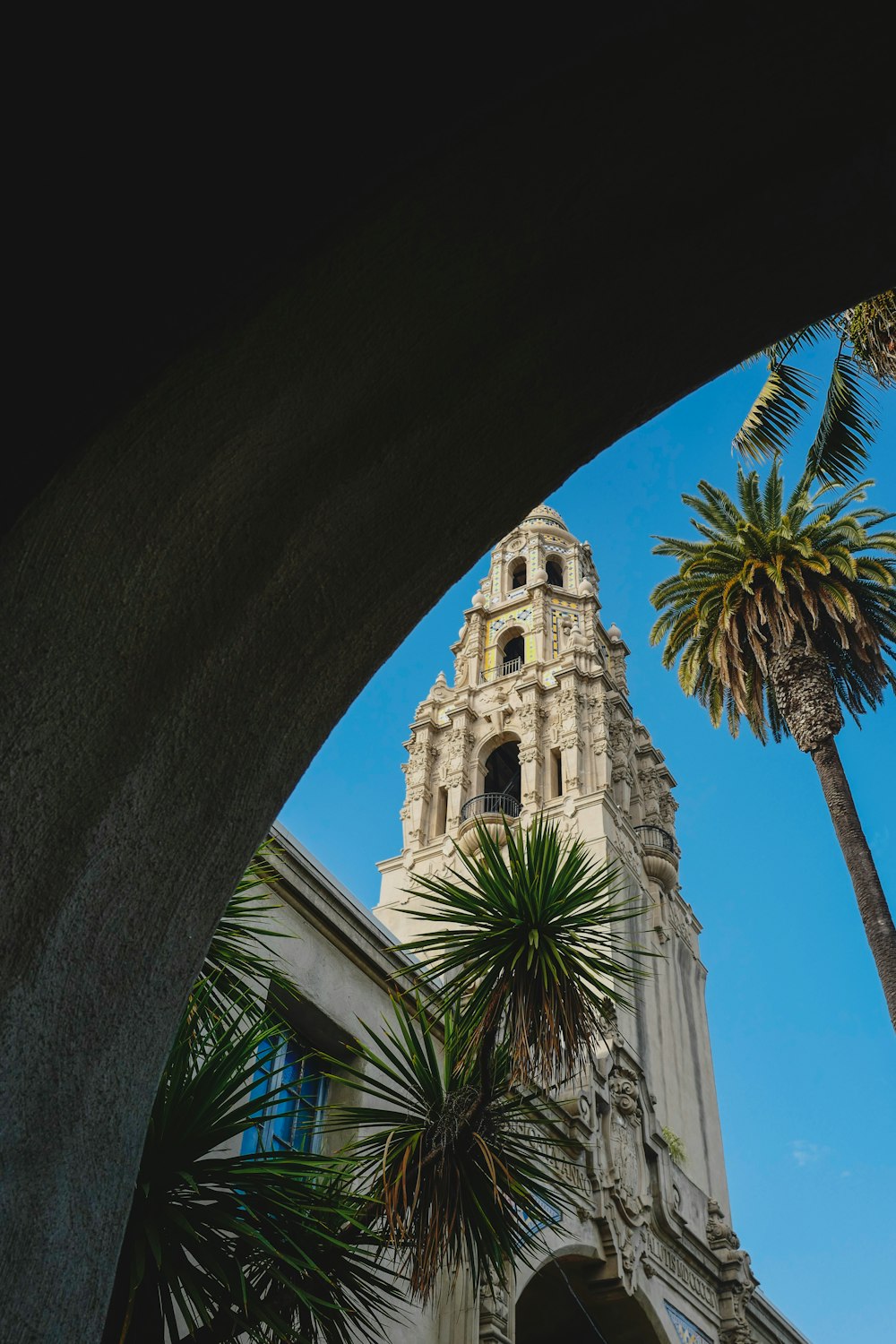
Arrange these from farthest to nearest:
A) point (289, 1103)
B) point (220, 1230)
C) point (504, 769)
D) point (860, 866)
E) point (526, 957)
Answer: point (504, 769)
point (860, 866)
point (289, 1103)
point (526, 957)
point (220, 1230)

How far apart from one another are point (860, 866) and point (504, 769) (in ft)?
86.4

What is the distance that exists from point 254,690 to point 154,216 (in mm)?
1213

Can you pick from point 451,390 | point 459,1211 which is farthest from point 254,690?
point 459,1211

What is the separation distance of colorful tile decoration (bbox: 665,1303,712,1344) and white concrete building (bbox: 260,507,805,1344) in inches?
2.0

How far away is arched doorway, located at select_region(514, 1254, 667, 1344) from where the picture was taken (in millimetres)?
18047

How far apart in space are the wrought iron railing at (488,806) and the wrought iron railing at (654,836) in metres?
4.55

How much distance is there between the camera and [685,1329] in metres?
20.5

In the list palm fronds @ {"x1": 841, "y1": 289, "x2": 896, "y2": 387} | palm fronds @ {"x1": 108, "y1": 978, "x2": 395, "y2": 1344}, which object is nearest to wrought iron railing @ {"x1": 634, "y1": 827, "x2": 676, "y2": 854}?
palm fronds @ {"x1": 841, "y1": 289, "x2": 896, "y2": 387}

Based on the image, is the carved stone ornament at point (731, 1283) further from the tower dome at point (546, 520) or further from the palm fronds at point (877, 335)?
the tower dome at point (546, 520)

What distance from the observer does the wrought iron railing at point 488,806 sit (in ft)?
125

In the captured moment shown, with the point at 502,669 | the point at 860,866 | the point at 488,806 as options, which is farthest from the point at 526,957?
the point at 502,669

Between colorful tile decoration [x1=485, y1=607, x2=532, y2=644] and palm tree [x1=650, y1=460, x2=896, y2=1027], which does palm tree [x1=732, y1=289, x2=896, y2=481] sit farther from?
colorful tile decoration [x1=485, y1=607, x2=532, y2=644]

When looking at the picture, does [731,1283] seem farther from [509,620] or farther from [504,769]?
[509,620]

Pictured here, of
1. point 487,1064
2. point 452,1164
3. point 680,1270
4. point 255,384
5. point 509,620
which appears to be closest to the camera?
point 255,384
